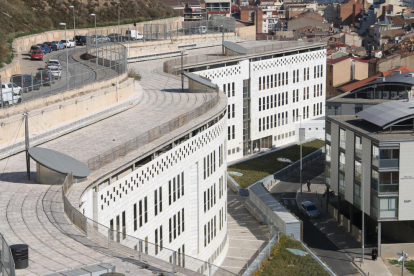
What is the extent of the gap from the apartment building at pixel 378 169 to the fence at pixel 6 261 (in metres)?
33.5

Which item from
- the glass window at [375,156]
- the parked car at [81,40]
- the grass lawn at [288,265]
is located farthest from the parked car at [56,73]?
the parked car at [81,40]

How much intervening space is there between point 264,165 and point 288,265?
25.9m

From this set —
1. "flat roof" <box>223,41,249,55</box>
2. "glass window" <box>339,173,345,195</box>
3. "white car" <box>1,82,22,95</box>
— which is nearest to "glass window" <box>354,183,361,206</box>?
"glass window" <box>339,173,345,195</box>

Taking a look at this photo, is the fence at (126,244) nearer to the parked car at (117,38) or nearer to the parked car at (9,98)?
the parked car at (9,98)

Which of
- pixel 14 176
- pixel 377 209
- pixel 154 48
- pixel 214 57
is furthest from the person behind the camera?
pixel 154 48

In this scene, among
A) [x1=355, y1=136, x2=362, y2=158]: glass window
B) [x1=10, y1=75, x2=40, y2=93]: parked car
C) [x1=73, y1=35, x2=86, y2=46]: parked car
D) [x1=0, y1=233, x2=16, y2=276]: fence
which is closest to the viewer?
[x1=0, y1=233, x2=16, y2=276]: fence

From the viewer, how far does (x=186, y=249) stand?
36.7 metres

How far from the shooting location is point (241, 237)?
45344mm

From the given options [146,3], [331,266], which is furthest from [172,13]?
[331,266]

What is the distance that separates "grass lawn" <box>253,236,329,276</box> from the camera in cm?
3869

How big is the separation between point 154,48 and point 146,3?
36951 millimetres

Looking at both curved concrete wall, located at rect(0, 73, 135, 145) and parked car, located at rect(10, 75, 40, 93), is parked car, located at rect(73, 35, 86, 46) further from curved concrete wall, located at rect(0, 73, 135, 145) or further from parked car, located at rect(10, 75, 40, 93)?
parked car, located at rect(10, 75, 40, 93)

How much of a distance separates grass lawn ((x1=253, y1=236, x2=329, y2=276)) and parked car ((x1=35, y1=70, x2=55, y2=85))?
14425mm

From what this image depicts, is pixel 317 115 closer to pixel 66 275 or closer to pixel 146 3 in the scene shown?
pixel 146 3
